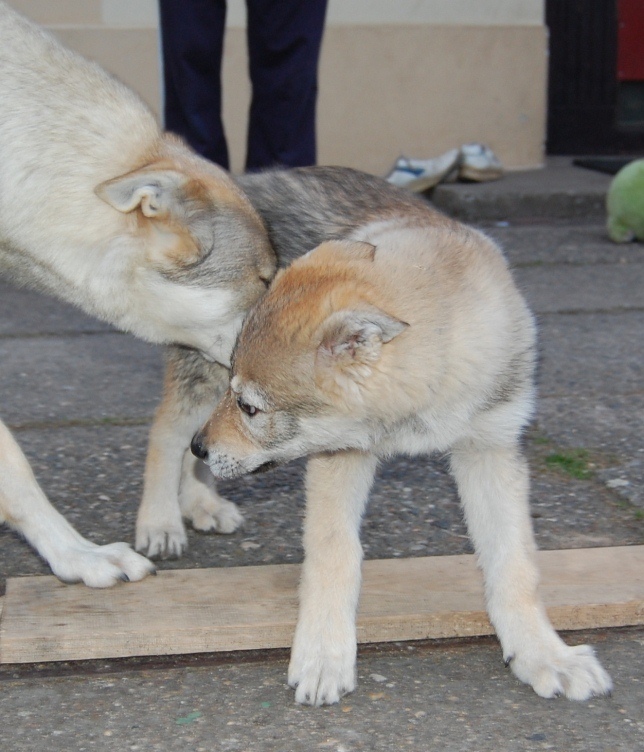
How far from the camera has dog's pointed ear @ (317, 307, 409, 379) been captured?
2441mm

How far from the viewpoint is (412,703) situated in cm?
247

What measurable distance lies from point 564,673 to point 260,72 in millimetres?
3107

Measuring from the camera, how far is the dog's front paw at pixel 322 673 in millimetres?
2477

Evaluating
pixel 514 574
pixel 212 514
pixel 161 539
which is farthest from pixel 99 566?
pixel 514 574

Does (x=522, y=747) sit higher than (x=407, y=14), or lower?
lower

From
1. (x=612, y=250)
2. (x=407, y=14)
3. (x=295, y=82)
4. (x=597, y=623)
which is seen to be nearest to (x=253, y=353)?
(x=597, y=623)

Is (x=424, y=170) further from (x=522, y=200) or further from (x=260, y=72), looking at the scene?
(x=260, y=72)

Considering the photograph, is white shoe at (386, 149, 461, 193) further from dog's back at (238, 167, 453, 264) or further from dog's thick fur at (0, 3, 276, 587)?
dog's thick fur at (0, 3, 276, 587)

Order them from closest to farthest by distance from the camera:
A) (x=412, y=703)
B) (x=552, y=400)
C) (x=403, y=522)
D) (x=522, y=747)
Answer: (x=522, y=747) < (x=412, y=703) < (x=403, y=522) < (x=552, y=400)

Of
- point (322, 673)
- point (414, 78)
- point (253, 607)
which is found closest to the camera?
point (322, 673)

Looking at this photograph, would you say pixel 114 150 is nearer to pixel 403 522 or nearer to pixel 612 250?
pixel 403 522

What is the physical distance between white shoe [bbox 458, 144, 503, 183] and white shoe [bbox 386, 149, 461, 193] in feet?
0.18

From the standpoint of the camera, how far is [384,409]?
103 inches

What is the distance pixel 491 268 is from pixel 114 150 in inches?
40.0
